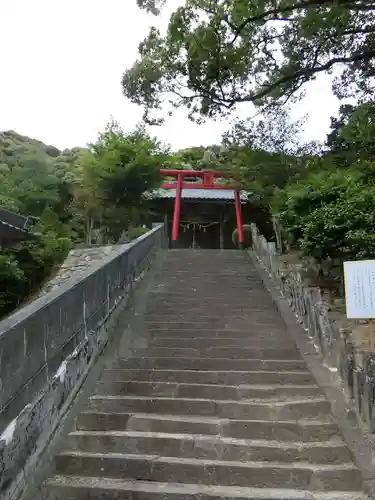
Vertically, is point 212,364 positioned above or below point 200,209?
below

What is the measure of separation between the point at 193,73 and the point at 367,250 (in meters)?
5.53

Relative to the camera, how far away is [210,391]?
18.2 feet

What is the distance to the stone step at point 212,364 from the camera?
621 cm

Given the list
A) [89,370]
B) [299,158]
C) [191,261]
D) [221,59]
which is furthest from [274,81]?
Answer: [89,370]

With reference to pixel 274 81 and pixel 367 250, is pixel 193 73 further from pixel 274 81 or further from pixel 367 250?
pixel 367 250

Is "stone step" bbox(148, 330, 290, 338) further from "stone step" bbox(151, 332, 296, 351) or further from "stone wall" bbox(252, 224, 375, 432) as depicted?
"stone wall" bbox(252, 224, 375, 432)

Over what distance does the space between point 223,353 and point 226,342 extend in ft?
1.43

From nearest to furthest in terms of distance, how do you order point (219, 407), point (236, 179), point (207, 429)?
point (207, 429)
point (219, 407)
point (236, 179)

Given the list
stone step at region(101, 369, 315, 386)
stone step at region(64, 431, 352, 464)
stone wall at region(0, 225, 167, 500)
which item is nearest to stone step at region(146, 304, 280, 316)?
stone wall at region(0, 225, 167, 500)

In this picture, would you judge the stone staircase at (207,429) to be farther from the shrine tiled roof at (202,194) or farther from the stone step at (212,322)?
the shrine tiled roof at (202,194)

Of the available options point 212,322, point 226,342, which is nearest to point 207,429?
point 226,342

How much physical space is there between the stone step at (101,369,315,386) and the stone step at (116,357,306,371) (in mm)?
196

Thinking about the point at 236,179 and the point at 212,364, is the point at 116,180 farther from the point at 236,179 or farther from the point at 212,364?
the point at 212,364

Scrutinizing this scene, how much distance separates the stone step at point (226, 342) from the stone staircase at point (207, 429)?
15mm
